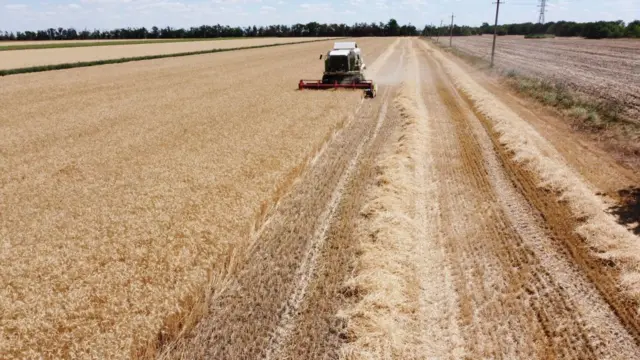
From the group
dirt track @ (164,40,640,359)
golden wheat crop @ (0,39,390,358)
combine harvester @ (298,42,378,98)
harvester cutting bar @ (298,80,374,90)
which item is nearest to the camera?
dirt track @ (164,40,640,359)

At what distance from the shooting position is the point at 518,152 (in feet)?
40.9

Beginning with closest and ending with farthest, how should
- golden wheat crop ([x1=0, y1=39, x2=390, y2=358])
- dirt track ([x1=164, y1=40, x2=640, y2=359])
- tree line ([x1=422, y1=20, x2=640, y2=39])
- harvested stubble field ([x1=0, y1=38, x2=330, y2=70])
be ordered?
1. dirt track ([x1=164, y1=40, x2=640, y2=359])
2. golden wheat crop ([x1=0, y1=39, x2=390, y2=358])
3. harvested stubble field ([x1=0, y1=38, x2=330, y2=70])
4. tree line ([x1=422, y1=20, x2=640, y2=39])

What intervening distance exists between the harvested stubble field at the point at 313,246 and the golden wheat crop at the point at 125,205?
0.04 meters

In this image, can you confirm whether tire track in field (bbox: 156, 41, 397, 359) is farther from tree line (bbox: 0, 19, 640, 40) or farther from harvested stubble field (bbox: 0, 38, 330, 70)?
tree line (bbox: 0, 19, 640, 40)

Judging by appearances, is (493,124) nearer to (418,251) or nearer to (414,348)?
(418,251)

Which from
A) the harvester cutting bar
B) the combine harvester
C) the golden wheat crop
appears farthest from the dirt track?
the combine harvester

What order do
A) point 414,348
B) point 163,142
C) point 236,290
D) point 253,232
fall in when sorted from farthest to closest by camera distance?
point 163,142, point 253,232, point 236,290, point 414,348

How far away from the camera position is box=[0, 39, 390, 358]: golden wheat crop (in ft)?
18.4

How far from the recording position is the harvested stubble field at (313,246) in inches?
213

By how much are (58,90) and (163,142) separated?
16060 mm

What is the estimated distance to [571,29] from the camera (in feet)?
431

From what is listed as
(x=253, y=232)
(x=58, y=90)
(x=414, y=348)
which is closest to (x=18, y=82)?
(x=58, y=90)

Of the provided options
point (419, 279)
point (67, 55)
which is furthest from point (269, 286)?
point (67, 55)

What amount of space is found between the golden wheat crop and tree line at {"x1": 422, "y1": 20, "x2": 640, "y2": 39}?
114404 mm
